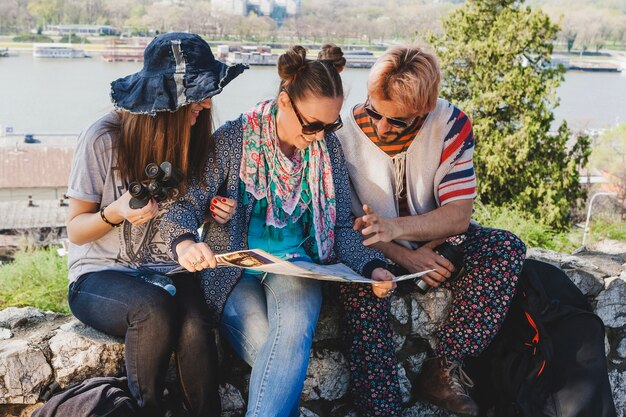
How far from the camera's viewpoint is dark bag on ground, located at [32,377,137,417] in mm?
1763

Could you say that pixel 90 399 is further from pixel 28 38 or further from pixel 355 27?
pixel 28 38

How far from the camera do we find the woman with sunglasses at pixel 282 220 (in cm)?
189

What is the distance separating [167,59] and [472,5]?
8.97 meters

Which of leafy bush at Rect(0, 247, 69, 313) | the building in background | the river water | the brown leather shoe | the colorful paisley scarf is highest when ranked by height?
the building in background

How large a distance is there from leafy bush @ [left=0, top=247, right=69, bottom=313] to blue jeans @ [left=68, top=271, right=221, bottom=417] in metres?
1.13

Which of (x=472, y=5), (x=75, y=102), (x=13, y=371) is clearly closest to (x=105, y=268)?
(x=13, y=371)

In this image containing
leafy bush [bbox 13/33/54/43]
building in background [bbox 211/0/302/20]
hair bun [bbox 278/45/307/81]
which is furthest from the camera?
leafy bush [bbox 13/33/54/43]

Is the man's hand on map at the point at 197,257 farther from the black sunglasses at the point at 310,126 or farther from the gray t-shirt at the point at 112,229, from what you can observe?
the black sunglasses at the point at 310,126

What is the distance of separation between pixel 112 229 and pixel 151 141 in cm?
30

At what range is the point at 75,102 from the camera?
2773cm

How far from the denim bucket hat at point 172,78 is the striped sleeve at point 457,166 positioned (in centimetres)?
82

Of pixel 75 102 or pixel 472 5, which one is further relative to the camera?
pixel 75 102

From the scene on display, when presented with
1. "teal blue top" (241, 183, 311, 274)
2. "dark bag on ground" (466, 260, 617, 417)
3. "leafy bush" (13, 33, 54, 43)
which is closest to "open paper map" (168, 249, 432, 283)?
"teal blue top" (241, 183, 311, 274)

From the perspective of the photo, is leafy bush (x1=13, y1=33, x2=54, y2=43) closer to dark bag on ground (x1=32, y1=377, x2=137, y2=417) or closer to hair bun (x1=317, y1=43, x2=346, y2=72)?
hair bun (x1=317, y1=43, x2=346, y2=72)
